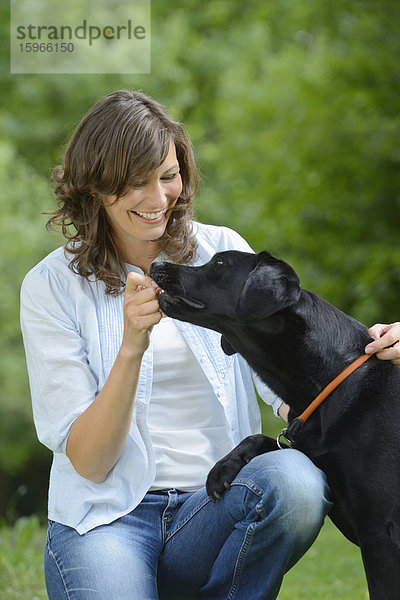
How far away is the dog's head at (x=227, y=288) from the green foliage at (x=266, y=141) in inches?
120

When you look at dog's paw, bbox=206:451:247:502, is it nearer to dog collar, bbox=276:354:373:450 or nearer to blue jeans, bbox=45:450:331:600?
blue jeans, bbox=45:450:331:600

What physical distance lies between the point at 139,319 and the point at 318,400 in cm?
60

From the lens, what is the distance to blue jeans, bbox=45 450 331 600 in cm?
222

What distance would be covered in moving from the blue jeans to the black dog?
11cm

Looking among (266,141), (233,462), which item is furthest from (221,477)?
(266,141)

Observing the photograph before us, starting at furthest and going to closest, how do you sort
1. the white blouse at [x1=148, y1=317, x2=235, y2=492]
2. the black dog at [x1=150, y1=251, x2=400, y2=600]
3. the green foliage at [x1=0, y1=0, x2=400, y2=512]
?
the green foliage at [x1=0, y1=0, x2=400, y2=512], the white blouse at [x1=148, y1=317, x2=235, y2=492], the black dog at [x1=150, y1=251, x2=400, y2=600]

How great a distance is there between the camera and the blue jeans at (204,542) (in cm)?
222

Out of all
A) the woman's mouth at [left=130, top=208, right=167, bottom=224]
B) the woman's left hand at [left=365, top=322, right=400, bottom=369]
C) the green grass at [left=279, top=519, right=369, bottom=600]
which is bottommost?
the green grass at [left=279, top=519, right=369, bottom=600]

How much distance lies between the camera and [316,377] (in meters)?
2.44

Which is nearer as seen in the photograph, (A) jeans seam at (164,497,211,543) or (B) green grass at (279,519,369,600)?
(A) jeans seam at (164,497,211,543)

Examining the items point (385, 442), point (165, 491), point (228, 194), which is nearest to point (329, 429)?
point (385, 442)

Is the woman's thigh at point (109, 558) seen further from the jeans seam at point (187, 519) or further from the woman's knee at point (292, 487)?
the woman's knee at point (292, 487)

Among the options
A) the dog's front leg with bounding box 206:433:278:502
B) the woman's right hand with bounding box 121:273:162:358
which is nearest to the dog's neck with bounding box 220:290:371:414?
the dog's front leg with bounding box 206:433:278:502

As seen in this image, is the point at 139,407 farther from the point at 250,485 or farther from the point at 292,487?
the point at 292,487
